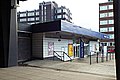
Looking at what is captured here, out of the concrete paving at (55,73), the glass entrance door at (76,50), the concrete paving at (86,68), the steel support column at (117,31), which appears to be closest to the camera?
the steel support column at (117,31)

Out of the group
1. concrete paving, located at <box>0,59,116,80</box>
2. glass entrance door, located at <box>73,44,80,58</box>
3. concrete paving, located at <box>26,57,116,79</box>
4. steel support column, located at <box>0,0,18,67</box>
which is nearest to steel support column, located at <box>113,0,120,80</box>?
concrete paving, located at <box>0,59,116,80</box>

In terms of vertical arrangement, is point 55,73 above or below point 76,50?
below

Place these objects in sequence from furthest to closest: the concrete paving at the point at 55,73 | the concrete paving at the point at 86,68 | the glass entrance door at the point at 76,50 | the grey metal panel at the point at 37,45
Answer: the glass entrance door at the point at 76,50 → the grey metal panel at the point at 37,45 → the concrete paving at the point at 86,68 → the concrete paving at the point at 55,73

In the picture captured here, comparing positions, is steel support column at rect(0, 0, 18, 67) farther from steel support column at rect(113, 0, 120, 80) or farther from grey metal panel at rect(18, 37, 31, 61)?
steel support column at rect(113, 0, 120, 80)

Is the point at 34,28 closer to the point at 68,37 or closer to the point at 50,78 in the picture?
the point at 68,37

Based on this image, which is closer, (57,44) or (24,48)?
(24,48)

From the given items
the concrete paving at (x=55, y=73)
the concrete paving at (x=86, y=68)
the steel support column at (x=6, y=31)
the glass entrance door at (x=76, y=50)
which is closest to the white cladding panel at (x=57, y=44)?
the glass entrance door at (x=76, y=50)

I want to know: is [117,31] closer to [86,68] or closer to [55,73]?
[55,73]

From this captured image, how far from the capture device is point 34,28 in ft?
55.1

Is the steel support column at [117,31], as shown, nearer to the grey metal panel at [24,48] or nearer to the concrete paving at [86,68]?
the concrete paving at [86,68]

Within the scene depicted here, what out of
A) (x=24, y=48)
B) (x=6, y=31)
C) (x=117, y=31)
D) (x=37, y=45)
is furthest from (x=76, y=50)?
(x=117, y=31)

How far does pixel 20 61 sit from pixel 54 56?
4020mm

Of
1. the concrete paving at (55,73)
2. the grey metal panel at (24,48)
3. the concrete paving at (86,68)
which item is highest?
the grey metal panel at (24,48)

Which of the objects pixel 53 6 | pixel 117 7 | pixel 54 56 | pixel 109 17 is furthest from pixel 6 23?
pixel 53 6
